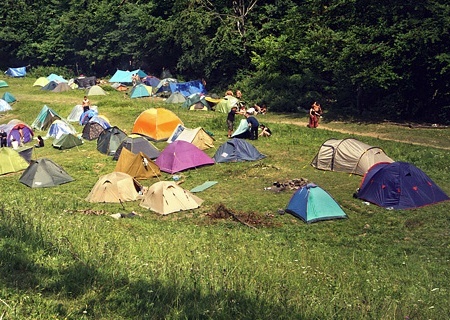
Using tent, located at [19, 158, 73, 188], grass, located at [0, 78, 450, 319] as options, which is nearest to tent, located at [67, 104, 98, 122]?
grass, located at [0, 78, 450, 319]

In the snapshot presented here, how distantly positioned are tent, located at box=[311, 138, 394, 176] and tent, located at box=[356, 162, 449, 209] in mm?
2548

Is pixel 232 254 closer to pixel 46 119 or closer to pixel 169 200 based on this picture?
pixel 169 200

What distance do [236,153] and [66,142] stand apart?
864 centimetres

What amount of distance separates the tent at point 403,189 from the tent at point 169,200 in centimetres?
519

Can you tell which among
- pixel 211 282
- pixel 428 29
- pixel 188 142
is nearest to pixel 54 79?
pixel 188 142

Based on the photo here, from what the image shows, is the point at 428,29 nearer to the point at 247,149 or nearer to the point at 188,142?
the point at 247,149

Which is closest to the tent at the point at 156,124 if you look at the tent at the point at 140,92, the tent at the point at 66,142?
the tent at the point at 66,142

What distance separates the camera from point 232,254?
1028cm

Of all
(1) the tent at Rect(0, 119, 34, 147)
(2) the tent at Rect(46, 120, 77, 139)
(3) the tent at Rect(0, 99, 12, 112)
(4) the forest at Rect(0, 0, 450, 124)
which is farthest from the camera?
(3) the tent at Rect(0, 99, 12, 112)

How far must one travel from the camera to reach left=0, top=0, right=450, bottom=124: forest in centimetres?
2495

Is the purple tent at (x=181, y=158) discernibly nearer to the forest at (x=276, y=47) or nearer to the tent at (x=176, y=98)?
the forest at (x=276, y=47)

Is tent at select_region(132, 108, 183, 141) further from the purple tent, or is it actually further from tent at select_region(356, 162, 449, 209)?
tent at select_region(356, 162, 449, 209)

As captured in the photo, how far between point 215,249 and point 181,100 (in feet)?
85.5

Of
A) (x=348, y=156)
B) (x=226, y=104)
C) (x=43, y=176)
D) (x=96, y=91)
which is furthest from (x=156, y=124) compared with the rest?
(x=96, y=91)
